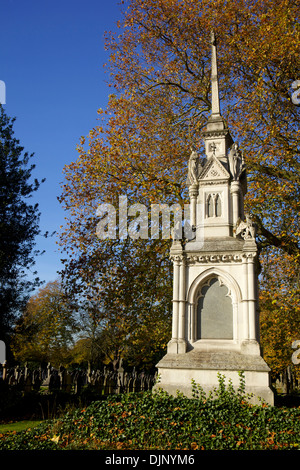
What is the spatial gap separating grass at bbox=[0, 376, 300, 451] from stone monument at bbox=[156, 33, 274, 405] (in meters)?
0.46

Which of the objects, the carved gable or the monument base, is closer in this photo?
the monument base

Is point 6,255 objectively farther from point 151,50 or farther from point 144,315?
point 151,50

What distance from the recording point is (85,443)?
23.0 feet

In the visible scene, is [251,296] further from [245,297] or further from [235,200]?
[235,200]

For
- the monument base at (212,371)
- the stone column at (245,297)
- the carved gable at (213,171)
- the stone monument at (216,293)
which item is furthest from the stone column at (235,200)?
the monument base at (212,371)

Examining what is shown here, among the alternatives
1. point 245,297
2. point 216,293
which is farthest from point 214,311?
point 245,297

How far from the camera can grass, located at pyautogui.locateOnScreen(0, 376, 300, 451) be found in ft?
22.7

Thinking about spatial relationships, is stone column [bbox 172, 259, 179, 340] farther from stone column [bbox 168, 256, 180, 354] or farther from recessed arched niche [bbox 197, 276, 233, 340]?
recessed arched niche [bbox 197, 276, 233, 340]

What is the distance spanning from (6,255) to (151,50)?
13.3m

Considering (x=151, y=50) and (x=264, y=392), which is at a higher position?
(x=151, y=50)

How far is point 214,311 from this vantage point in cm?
1049

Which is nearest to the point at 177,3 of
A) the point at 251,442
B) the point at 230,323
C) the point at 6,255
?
the point at 6,255

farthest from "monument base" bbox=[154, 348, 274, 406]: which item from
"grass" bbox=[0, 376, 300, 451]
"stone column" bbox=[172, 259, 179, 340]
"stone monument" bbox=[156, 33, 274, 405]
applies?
"stone column" bbox=[172, 259, 179, 340]

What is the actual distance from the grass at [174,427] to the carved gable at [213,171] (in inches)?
236
